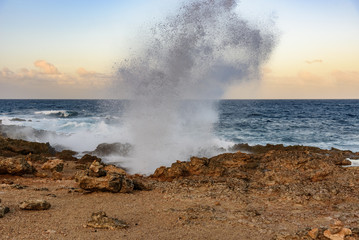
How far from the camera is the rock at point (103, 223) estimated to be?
5813mm

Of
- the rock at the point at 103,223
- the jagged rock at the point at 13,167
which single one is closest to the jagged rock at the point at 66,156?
the jagged rock at the point at 13,167

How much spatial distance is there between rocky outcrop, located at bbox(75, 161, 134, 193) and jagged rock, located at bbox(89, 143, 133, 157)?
7.90 meters

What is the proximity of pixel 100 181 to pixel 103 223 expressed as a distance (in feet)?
7.67

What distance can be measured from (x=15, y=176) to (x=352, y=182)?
9798mm

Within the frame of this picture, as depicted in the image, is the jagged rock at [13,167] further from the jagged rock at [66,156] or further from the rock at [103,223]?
the rock at [103,223]

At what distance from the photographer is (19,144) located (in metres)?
15.6

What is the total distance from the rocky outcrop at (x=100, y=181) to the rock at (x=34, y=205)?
1372 millimetres

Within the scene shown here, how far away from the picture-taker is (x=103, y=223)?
5852mm

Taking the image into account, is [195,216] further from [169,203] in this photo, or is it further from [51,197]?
[51,197]

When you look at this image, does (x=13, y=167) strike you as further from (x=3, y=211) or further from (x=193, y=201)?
(x=193, y=201)

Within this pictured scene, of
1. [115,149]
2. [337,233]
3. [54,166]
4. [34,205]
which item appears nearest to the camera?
[337,233]

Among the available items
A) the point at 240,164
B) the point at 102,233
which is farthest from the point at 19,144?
the point at 102,233

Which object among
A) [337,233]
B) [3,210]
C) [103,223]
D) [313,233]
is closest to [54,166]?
[3,210]

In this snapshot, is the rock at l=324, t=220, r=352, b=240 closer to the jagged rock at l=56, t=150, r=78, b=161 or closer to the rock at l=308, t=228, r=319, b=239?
the rock at l=308, t=228, r=319, b=239
